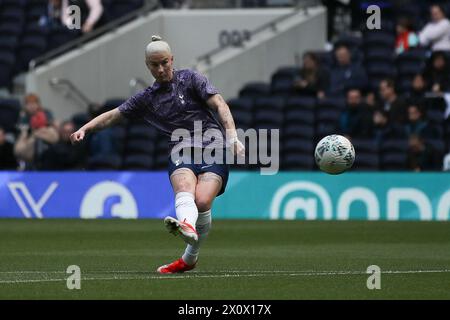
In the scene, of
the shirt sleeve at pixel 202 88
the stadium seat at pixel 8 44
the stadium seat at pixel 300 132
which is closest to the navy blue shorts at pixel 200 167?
the shirt sleeve at pixel 202 88

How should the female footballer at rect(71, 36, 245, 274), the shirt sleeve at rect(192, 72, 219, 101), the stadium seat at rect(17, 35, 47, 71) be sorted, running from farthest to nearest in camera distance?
the stadium seat at rect(17, 35, 47, 71) → the shirt sleeve at rect(192, 72, 219, 101) → the female footballer at rect(71, 36, 245, 274)

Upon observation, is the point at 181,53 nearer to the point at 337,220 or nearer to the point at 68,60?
the point at 68,60

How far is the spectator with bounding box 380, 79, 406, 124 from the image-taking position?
23.3m

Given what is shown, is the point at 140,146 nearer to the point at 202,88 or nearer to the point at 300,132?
the point at 300,132

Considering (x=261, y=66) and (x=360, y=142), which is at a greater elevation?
(x=261, y=66)

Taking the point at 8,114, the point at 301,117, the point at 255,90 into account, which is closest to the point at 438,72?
the point at 301,117

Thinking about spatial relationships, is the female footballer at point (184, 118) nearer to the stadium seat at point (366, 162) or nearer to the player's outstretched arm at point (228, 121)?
the player's outstretched arm at point (228, 121)

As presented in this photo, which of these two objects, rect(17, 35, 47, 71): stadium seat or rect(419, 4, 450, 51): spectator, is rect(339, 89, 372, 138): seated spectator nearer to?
Result: rect(419, 4, 450, 51): spectator

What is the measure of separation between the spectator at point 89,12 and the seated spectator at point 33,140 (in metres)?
3.18

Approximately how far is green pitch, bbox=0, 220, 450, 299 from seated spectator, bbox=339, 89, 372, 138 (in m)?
2.47

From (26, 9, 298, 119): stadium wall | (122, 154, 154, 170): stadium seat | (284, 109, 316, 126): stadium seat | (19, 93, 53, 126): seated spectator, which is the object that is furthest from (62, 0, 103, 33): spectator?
(284, 109, 316, 126): stadium seat
